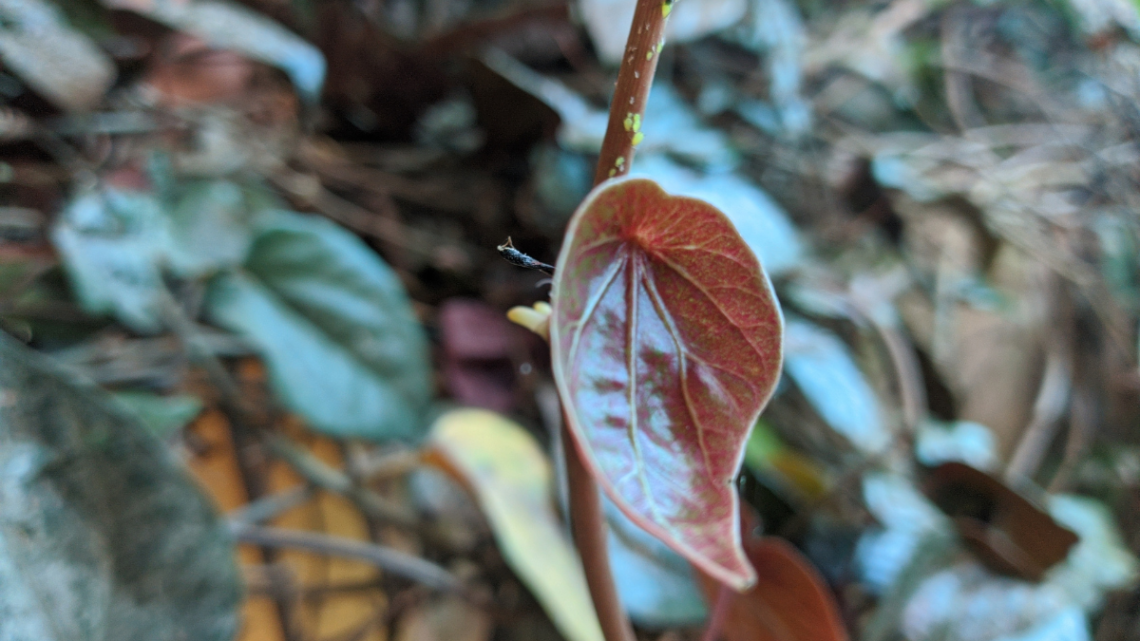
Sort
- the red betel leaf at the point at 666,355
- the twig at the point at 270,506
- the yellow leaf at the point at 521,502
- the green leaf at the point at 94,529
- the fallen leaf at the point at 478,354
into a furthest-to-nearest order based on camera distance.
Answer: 1. the fallen leaf at the point at 478,354
2. the twig at the point at 270,506
3. the yellow leaf at the point at 521,502
4. the green leaf at the point at 94,529
5. the red betel leaf at the point at 666,355

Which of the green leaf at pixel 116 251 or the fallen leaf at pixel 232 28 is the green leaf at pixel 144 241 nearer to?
the green leaf at pixel 116 251

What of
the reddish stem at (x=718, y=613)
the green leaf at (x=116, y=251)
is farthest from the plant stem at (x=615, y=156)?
the green leaf at (x=116, y=251)

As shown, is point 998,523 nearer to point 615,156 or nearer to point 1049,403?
point 1049,403

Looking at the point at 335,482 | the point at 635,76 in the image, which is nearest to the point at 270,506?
the point at 335,482

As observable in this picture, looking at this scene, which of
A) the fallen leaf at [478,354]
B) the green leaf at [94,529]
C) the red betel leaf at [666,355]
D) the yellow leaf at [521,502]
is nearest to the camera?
the red betel leaf at [666,355]

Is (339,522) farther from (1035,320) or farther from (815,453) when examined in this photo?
(1035,320)

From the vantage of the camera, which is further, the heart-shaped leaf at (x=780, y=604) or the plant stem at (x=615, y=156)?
the heart-shaped leaf at (x=780, y=604)
